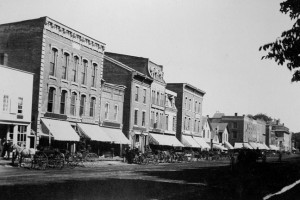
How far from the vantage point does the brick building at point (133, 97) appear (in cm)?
4591

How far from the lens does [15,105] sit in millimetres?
29266

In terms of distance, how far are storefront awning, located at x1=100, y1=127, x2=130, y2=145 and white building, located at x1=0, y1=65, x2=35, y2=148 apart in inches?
423

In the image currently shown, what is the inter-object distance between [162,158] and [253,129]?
7564 centimetres

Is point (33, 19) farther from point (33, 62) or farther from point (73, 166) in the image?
point (73, 166)

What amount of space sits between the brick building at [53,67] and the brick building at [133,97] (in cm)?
831

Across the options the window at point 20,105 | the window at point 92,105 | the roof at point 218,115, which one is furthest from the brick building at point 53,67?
the roof at point 218,115

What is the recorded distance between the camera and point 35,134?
3147cm

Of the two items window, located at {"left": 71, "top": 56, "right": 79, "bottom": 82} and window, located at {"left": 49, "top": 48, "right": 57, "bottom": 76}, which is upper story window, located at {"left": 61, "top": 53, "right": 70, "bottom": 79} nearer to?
window, located at {"left": 71, "top": 56, "right": 79, "bottom": 82}

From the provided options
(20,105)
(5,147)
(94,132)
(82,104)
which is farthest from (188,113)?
(5,147)

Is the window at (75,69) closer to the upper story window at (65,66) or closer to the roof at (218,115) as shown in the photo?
the upper story window at (65,66)

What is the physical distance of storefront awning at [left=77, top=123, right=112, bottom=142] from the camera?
3662 cm

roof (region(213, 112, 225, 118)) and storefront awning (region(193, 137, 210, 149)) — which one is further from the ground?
roof (region(213, 112, 225, 118))

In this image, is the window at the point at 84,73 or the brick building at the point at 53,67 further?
the window at the point at 84,73

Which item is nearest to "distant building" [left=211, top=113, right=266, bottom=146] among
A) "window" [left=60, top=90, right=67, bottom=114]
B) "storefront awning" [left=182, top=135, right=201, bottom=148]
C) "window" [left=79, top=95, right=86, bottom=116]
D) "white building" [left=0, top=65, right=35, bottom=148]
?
"storefront awning" [left=182, top=135, right=201, bottom=148]
